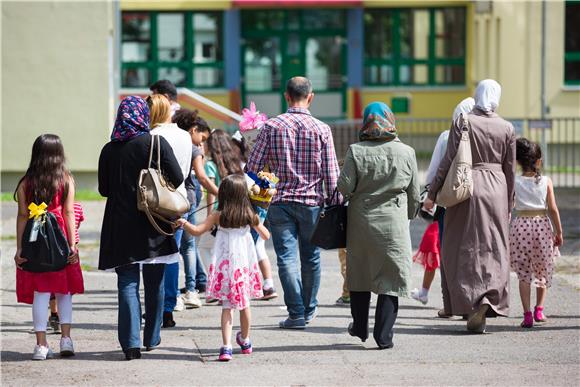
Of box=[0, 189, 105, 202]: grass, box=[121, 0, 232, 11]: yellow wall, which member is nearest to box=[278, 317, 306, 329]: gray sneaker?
box=[0, 189, 105, 202]: grass

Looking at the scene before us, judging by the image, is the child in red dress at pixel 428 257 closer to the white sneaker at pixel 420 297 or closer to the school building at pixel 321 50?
the white sneaker at pixel 420 297

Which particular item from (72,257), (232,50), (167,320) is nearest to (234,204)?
(72,257)

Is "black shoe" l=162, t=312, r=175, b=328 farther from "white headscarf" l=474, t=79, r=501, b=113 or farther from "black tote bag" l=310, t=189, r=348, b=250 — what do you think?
"white headscarf" l=474, t=79, r=501, b=113

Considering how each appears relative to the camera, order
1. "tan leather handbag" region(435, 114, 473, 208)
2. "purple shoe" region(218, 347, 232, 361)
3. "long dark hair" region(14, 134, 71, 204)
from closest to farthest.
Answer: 1. "purple shoe" region(218, 347, 232, 361)
2. "long dark hair" region(14, 134, 71, 204)
3. "tan leather handbag" region(435, 114, 473, 208)

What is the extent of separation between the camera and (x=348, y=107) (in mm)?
31875

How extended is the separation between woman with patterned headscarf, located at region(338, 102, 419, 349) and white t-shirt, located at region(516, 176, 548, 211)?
4.94ft

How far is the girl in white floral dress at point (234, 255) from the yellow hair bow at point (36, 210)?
0.99 meters

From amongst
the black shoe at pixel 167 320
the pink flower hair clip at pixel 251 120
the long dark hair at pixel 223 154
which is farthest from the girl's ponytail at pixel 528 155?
the black shoe at pixel 167 320

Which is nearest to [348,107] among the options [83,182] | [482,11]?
[482,11]

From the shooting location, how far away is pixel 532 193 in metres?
10.1

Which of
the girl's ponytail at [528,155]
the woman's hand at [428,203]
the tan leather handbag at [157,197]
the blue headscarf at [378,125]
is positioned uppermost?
the blue headscarf at [378,125]

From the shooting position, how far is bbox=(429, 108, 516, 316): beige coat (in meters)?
9.45

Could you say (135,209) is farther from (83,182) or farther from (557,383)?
(83,182)

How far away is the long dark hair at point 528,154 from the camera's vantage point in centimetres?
999
